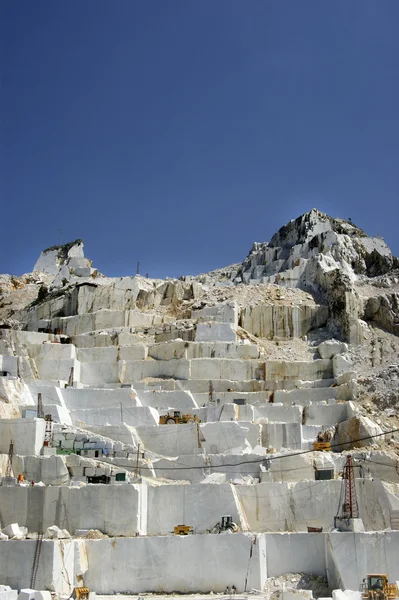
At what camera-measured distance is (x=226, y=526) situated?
93.4 ft

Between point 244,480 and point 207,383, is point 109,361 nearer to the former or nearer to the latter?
point 207,383

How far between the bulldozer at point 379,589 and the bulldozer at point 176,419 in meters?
14.6

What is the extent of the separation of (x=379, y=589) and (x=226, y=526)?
256 inches

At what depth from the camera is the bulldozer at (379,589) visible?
23312mm

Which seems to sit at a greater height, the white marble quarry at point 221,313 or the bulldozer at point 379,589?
the white marble quarry at point 221,313

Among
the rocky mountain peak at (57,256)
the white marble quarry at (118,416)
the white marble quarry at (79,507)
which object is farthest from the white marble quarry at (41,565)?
the rocky mountain peak at (57,256)

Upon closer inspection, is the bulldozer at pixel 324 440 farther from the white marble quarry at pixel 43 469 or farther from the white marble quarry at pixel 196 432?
the white marble quarry at pixel 43 469

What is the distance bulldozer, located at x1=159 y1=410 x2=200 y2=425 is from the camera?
3759 centimetres

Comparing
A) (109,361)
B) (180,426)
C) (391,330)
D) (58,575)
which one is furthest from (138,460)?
(391,330)

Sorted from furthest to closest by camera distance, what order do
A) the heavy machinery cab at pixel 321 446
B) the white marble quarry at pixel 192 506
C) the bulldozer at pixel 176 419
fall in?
the bulldozer at pixel 176 419, the heavy machinery cab at pixel 321 446, the white marble quarry at pixel 192 506

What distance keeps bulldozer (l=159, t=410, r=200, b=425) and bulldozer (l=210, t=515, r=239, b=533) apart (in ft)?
29.1

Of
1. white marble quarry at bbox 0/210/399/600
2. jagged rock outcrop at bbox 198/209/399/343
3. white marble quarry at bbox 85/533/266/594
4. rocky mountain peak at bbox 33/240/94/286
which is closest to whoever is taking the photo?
white marble quarry at bbox 85/533/266/594

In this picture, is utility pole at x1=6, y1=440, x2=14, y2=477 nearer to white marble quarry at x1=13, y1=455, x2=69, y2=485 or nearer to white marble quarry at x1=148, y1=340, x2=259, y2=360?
white marble quarry at x1=13, y1=455, x2=69, y2=485

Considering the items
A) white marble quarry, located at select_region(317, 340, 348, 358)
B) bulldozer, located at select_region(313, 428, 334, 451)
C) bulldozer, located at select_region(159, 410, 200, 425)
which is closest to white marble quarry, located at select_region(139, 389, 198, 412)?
bulldozer, located at select_region(159, 410, 200, 425)
